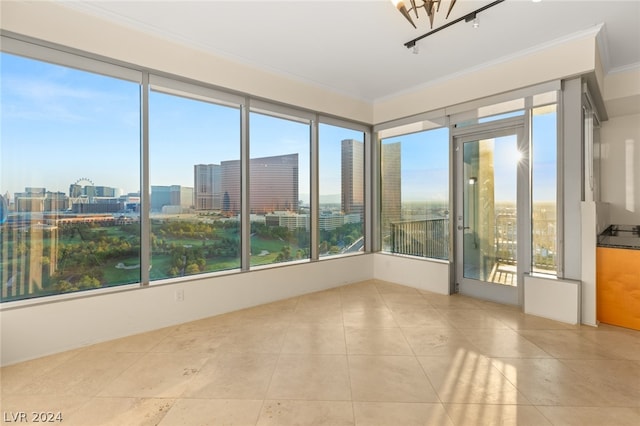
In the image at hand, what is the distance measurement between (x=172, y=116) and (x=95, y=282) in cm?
199

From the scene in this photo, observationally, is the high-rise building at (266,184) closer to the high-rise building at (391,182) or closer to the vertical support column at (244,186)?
the vertical support column at (244,186)

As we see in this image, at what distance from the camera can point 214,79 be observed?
3658 mm

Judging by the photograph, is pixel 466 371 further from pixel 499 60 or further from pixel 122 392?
pixel 499 60

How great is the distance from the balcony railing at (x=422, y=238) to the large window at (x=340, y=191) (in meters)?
0.66

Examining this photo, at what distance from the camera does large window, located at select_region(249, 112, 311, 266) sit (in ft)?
13.9

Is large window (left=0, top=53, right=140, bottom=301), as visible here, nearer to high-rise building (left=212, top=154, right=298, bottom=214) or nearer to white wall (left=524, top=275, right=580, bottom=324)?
high-rise building (left=212, top=154, right=298, bottom=214)

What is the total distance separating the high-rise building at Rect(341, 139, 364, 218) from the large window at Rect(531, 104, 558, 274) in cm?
263

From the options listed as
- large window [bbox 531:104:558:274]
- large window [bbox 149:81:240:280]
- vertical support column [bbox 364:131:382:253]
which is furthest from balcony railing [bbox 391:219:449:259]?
large window [bbox 149:81:240:280]

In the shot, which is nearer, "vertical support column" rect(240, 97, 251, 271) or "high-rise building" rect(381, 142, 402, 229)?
"vertical support column" rect(240, 97, 251, 271)

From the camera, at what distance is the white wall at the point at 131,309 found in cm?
259

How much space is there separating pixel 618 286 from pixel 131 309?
17.2ft

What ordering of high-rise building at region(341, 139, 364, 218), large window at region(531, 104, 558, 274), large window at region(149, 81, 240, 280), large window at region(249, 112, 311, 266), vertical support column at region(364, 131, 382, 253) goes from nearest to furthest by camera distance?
1. large window at region(149, 81, 240, 280)
2. large window at region(531, 104, 558, 274)
3. large window at region(249, 112, 311, 266)
4. high-rise building at region(341, 139, 364, 218)
5. vertical support column at region(364, 131, 382, 253)

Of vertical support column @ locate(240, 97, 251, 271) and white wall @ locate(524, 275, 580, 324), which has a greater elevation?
vertical support column @ locate(240, 97, 251, 271)

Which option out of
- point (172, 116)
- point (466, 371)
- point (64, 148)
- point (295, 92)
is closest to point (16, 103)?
point (64, 148)
